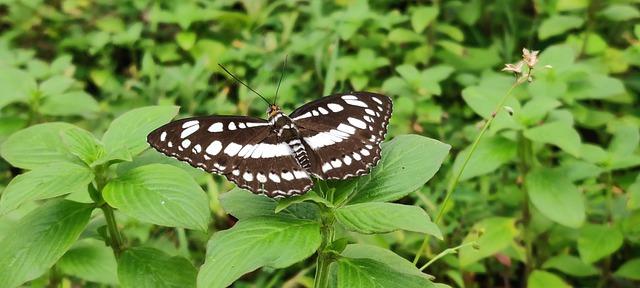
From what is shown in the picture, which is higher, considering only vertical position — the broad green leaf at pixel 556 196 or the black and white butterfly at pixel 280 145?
the black and white butterfly at pixel 280 145

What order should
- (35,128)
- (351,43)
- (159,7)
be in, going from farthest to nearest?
(159,7) < (351,43) < (35,128)

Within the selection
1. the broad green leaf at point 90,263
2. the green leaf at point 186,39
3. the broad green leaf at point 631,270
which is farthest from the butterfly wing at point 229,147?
the green leaf at point 186,39

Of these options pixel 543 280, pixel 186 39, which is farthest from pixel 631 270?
pixel 186 39

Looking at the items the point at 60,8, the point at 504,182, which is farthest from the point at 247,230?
the point at 60,8

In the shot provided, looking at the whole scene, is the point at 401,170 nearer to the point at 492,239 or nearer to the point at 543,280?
the point at 492,239

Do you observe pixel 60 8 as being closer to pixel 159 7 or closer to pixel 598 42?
pixel 159 7

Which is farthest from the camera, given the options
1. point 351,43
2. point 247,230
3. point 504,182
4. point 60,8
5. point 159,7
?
point 60,8

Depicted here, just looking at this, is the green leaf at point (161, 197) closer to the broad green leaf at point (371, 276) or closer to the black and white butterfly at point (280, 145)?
the black and white butterfly at point (280, 145)

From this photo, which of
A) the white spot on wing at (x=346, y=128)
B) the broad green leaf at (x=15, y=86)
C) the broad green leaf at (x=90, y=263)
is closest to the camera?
the white spot on wing at (x=346, y=128)
